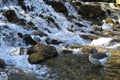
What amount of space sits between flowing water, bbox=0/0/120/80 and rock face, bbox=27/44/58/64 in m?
0.24

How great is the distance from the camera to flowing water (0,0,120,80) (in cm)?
1233

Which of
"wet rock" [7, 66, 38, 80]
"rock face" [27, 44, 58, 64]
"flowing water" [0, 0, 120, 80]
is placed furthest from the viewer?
"rock face" [27, 44, 58, 64]

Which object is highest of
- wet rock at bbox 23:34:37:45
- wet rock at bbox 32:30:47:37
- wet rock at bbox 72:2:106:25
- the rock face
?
the rock face

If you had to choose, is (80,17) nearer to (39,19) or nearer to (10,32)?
(39,19)

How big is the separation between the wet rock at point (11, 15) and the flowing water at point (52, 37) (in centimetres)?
25

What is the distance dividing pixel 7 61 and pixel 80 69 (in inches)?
127

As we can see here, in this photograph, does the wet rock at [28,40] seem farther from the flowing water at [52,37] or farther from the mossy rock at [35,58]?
the mossy rock at [35,58]

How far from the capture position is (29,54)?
1485 centimetres

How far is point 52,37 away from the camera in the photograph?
18.5 m

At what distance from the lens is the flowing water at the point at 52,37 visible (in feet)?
40.4

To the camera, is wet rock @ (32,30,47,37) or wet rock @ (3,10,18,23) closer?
wet rock @ (32,30,47,37)

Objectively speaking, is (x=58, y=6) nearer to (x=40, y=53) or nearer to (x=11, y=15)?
(x=11, y=15)

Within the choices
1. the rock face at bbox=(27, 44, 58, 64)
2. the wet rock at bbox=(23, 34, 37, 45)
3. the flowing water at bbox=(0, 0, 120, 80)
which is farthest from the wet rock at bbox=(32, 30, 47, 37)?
the rock face at bbox=(27, 44, 58, 64)

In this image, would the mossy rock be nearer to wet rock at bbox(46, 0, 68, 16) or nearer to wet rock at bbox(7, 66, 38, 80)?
wet rock at bbox(7, 66, 38, 80)
